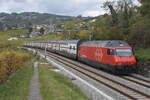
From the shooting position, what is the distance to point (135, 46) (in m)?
39.5

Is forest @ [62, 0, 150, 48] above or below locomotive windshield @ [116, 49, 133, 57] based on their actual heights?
above

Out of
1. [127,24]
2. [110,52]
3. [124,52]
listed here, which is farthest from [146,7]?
[110,52]

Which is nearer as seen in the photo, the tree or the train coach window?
the train coach window

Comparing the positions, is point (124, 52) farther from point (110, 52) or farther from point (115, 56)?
point (110, 52)

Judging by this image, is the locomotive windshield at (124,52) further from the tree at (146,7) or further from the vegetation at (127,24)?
the tree at (146,7)

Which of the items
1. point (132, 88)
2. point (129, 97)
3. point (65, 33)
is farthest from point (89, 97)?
point (65, 33)

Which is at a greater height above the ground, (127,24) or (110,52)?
(127,24)

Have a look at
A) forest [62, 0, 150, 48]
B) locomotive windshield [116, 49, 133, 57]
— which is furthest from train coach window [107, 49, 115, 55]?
forest [62, 0, 150, 48]

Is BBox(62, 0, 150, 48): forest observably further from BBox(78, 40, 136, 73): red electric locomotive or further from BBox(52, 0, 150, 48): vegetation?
BBox(78, 40, 136, 73): red electric locomotive

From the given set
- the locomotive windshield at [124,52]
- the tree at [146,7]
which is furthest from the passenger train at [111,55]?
the tree at [146,7]

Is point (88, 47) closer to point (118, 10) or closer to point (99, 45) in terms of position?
point (99, 45)

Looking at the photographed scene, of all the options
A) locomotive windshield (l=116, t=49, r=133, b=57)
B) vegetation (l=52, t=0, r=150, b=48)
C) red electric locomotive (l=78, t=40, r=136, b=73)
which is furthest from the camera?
vegetation (l=52, t=0, r=150, b=48)

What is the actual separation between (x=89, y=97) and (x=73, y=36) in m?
58.0

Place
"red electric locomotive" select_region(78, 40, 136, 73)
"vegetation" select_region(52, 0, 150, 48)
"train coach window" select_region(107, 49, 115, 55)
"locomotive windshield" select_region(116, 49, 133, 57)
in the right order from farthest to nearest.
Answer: "vegetation" select_region(52, 0, 150, 48) < "train coach window" select_region(107, 49, 115, 55) < "locomotive windshield" select_region(116, 49, 133, 57) < "red electric locomotive" select_region(78, 40, 136, 73)
